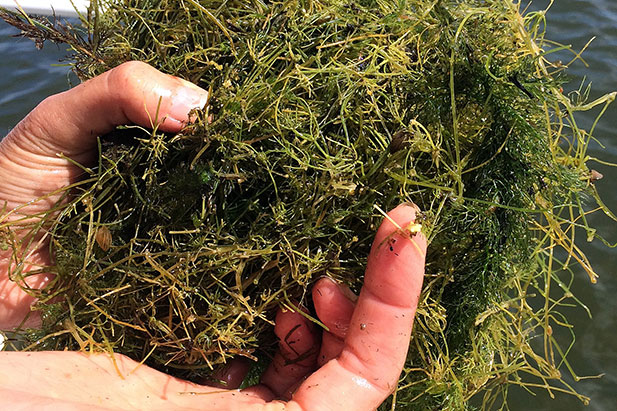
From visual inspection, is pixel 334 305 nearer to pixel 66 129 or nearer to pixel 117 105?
pixel 117 105

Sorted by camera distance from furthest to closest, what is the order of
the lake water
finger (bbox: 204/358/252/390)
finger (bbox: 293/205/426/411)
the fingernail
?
the lake water, finger (bbox: 204/358/252/390), the fingernail, finger (bbox: 293/205/426/411)

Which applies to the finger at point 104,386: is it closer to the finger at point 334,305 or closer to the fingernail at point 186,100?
the finger at point 334,305

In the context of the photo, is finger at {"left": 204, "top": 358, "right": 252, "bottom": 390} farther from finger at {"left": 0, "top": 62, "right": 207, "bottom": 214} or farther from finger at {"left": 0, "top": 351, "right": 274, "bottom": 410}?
finger at {"left": 0, "top": 62, "right": 207, "bottom": 214}

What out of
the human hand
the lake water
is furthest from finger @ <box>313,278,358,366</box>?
the lake water

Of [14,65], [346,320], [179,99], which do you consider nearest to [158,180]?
[179,99]

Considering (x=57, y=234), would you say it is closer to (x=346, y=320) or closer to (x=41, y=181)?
(x=41, y=181)

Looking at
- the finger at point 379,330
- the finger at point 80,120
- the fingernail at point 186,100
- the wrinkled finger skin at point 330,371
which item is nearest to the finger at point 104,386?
the wrinkled finger skin at point 330,371
